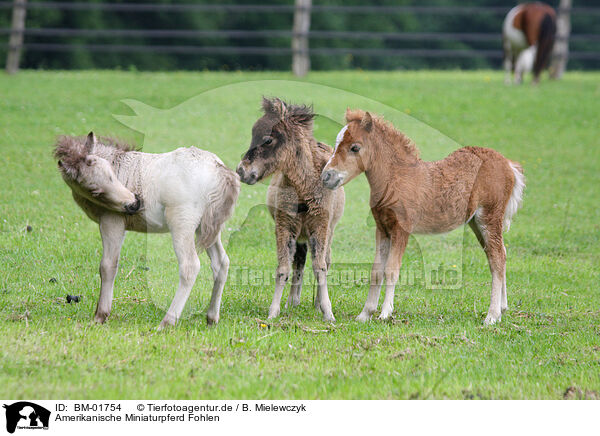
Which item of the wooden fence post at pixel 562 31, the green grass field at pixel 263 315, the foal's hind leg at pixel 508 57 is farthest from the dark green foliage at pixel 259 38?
the green grass field at pixel 263 315

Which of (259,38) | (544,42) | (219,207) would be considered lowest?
(219,207)

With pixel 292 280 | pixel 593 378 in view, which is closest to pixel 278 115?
pixel 292 280

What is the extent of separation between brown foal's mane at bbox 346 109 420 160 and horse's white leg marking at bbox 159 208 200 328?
70.9 inches

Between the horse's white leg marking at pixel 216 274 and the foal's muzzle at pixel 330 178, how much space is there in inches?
42.3

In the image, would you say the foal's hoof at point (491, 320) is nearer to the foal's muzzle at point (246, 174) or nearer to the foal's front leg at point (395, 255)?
the foal's front leg at point (395, 255)

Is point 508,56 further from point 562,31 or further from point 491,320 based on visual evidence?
point 491,320

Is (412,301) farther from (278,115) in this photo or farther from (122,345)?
(122,345)

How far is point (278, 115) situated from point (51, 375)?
2942 mm

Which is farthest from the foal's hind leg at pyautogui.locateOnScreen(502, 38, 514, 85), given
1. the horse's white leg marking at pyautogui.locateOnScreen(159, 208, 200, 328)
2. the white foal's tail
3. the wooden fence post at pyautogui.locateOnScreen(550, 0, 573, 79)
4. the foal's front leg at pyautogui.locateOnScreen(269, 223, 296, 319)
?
the horse's white leg marking at pyautogui.locateOnScreen(159, 208, 200, 328)

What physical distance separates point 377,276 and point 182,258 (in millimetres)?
1879

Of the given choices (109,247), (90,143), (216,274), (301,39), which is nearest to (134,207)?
(109,247)

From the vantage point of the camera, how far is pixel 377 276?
22.7 feet

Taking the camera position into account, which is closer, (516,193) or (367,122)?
(367,122)

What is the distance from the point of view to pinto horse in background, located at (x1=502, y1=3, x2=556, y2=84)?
2234 centimetres
